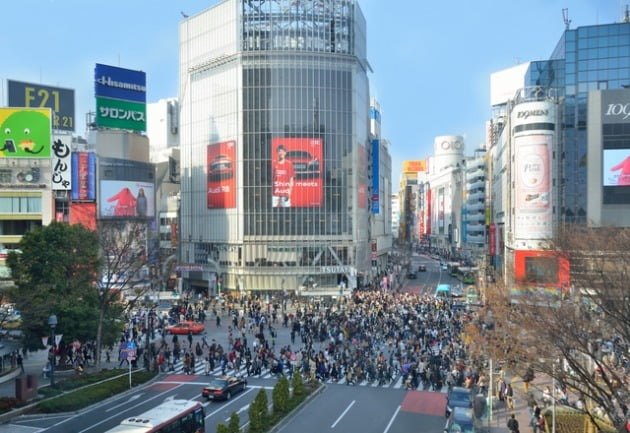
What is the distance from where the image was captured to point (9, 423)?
2375cm

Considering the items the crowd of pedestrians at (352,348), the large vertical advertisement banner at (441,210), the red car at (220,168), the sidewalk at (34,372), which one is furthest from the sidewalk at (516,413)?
the large vertical advertisement banner at (441,210)

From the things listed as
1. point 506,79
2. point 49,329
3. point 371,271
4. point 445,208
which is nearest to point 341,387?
point 49,329

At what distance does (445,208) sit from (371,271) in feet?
277

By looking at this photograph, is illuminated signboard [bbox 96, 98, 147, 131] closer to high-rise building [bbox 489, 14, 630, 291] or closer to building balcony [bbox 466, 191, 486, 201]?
high-rise building [bbox 489, 14, 630, 291]

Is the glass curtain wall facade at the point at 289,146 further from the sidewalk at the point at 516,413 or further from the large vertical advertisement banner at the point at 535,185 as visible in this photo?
the sidewalk at the point at 516,413

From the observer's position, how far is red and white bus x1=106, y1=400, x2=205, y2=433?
59.6 feet

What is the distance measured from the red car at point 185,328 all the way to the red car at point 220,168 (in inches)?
1141

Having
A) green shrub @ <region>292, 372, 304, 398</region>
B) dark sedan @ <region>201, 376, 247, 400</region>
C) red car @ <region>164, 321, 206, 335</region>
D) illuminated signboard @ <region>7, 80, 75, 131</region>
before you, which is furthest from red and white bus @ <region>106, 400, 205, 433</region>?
illuminated signboard @ <region>7, 80, 75, 131</region>

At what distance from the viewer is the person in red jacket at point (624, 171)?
55875 mm

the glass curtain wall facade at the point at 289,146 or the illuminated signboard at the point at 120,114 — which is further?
the illuminated signboard at the point at 120,114

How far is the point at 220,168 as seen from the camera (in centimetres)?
7150

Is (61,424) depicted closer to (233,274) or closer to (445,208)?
(233,274)

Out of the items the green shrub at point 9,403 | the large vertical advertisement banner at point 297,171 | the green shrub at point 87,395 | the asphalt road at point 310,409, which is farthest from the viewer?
the large vertical advertisement banner at point 297,171

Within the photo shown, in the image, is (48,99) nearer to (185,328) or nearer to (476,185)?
(185,328)
